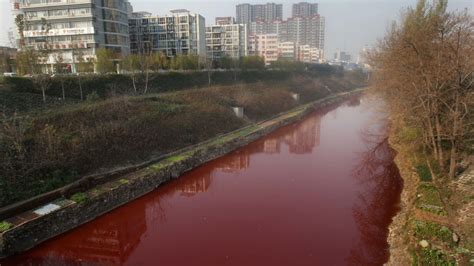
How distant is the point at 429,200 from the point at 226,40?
60.7 metres

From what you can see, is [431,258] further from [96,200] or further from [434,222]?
[96,200]

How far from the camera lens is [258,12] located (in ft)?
465

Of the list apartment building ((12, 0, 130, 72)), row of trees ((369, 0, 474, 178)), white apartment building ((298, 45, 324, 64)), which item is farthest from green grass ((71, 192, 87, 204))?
white apartment building ((298, 45, 324, 64))

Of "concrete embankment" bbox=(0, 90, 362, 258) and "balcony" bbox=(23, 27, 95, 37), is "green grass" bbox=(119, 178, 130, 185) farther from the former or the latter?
"balcony" bbox=(23, 27, 95, 37)

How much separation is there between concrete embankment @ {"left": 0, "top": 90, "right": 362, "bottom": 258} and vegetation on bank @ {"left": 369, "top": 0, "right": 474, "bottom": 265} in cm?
1014

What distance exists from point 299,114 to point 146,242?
2447 cm

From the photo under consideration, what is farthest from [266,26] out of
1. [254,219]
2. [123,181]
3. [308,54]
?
[254,219]

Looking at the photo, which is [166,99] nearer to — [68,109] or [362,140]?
[68,109]

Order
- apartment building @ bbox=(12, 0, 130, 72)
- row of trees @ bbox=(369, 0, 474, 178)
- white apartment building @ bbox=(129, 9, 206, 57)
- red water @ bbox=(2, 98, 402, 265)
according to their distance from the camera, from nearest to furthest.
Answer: red water @ bbox=(2, 98, 402, 265) < row of trees @ bbox=(369, 0, 474, 178) < apartment building @ bbox=(12, 0, 130, 72) < white apartment building @ bbox=(129, 9, 206, 57)

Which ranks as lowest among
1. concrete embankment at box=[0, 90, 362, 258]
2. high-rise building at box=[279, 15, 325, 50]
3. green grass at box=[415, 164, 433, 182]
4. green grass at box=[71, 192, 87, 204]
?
concrete embankment at box=[0, 90, 362, 258]

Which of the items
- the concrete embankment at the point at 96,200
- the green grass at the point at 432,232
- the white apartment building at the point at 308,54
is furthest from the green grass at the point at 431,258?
the white apartment building at the point at 308,54

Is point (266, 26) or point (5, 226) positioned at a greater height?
point (266, 26)

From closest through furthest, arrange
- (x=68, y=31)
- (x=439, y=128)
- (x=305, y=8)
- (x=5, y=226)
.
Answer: (x=5, y=226), (x=439, y=128), (x=68, y=31), (x=305, y=8)

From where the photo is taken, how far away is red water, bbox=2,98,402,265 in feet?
30.4
